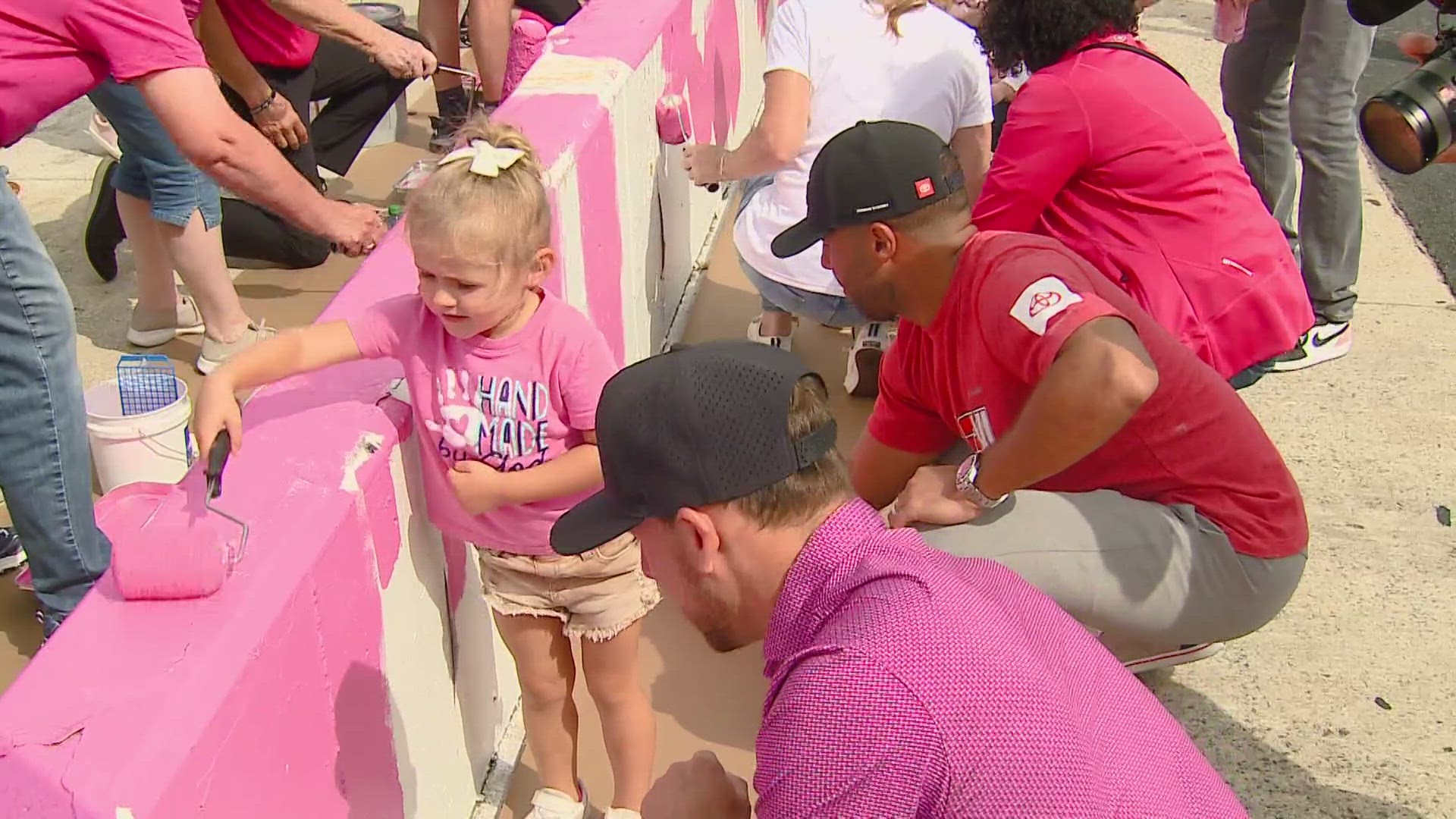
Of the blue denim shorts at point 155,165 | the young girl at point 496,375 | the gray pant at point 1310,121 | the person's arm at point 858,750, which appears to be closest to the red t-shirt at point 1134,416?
the young girl at point 496,375

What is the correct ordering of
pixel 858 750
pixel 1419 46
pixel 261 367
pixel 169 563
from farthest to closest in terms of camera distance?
pixel 1419 46 → pixel 261 367 → pixel 169 563 → pixel 858 750

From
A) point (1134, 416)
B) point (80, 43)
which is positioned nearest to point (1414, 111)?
point (1134, 416)

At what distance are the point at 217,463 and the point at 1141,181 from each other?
217 cm

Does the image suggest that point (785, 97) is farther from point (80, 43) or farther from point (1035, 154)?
point (80, 43)

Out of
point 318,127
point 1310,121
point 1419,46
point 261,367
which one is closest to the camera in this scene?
point 261,367

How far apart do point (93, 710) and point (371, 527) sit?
0.60 m

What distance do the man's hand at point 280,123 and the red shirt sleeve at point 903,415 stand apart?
8.70ft

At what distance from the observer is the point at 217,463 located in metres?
1.87

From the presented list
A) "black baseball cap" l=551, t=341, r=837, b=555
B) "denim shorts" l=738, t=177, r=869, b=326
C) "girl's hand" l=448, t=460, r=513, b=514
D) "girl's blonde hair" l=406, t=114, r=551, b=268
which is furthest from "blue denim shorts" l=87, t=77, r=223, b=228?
"black baseball cap" l=551, t=341, r=837, b=555

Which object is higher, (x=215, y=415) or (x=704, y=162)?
(x=215, y=415)

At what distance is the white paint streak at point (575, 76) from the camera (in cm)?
350

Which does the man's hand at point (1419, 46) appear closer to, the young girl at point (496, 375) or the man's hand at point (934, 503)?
the man's hand at point (934, 503)

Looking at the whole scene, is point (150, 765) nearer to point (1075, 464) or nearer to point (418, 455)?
point (418, 455)

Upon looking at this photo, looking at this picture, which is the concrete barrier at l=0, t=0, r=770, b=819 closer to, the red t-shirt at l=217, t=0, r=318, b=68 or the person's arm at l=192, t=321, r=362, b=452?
the person's arm at l=192, t=321, r=362, b=452
